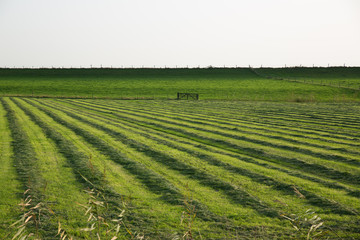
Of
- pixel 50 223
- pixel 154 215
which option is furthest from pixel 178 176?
pixel 50 223

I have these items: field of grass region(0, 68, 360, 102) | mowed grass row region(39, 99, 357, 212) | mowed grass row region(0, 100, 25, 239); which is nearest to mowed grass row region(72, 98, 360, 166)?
mowed grass row region(39, 99, 357, 212)

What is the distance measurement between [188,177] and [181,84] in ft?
182

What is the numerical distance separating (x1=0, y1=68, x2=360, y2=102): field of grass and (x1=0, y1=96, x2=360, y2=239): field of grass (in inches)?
1178

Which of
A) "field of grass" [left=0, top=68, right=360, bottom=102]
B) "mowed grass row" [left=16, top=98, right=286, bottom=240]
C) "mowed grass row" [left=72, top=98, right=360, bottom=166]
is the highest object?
"field of grass" [left=0, top=68, right=360, bottom=102]

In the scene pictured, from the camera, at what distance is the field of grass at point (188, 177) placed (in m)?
5.47

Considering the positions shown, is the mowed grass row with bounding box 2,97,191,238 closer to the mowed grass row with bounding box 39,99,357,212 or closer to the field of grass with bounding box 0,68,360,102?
the mowed grass row with bounding box 39,99,357,212

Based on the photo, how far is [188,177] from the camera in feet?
26.9

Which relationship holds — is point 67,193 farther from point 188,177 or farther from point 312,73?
point 312,73

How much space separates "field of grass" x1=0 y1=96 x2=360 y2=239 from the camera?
5469 mm

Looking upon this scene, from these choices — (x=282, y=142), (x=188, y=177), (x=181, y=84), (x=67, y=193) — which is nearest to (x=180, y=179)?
(x=188, y=177)

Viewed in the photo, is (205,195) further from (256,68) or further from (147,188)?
(256,68)

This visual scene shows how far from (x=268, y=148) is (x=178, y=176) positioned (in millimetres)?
4865

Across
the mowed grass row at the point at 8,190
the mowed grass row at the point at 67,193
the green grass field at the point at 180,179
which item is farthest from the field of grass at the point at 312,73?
the mowed grass row at the point at 8,190

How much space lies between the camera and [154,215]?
5867mm
